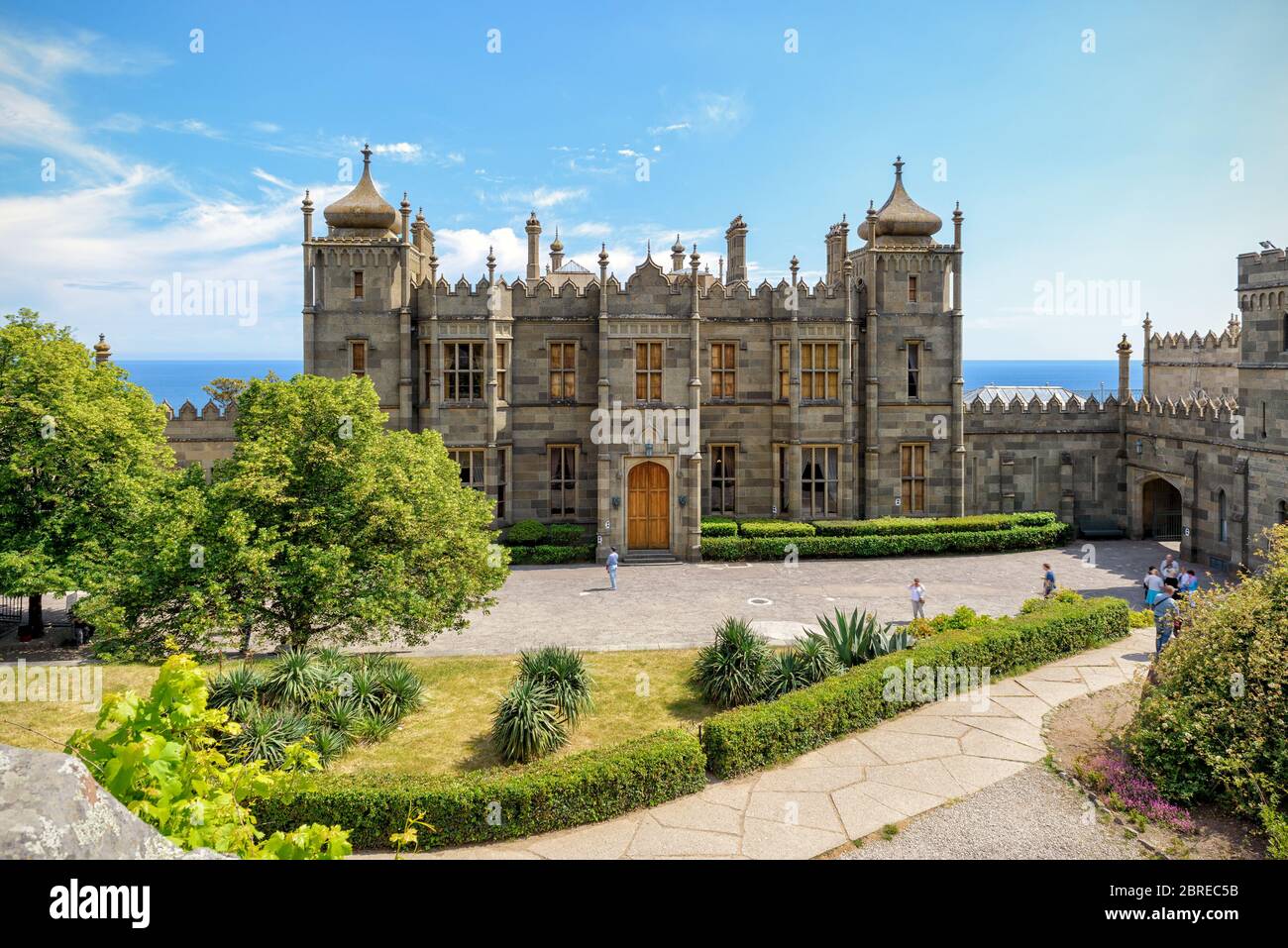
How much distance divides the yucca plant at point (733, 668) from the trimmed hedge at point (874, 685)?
1.41 metres

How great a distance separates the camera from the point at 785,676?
16844 millimetres

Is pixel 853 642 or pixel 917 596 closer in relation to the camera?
→ pixel 853 642

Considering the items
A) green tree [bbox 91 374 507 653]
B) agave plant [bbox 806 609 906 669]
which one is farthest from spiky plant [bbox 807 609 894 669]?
green tree [bbox 91 374 507 653]

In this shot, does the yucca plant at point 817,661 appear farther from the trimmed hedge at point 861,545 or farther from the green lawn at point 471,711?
the trimmed hedge at point 861,545

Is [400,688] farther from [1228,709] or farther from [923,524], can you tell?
[923,524]

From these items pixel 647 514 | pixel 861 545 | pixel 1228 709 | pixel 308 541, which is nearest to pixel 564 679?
pixel 308 541

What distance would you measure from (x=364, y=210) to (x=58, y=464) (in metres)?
15.5

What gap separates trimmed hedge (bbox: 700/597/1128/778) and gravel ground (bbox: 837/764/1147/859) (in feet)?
Answer: 9.30

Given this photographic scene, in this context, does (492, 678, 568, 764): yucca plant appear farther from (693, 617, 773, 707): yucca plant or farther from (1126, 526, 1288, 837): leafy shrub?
(1126, 526, 1288, 837): leafy shrub

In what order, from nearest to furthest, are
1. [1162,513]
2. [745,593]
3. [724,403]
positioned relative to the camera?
[745,593] → [724,403] → [1162,513]

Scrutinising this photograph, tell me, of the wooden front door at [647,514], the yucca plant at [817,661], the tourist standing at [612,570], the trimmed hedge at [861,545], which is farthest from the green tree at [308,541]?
the trimmed hedge at [861,545]

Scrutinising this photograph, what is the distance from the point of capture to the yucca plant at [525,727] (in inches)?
573
